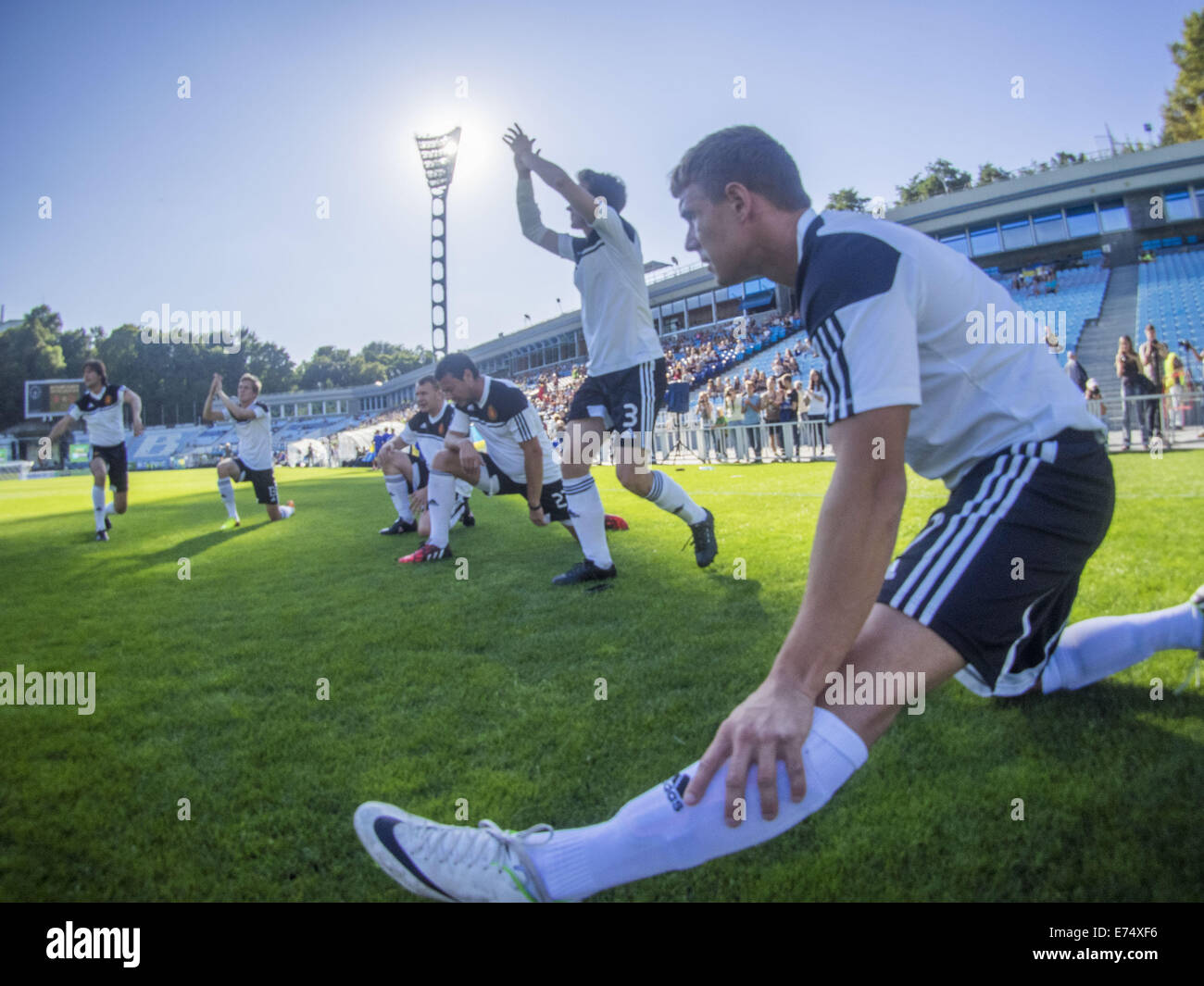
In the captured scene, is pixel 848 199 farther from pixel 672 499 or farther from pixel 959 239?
pixel 672 499

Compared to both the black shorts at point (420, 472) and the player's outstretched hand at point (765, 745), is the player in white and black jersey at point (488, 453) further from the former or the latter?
the player's outstretched hand at point (765, 745)

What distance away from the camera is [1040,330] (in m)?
1.83

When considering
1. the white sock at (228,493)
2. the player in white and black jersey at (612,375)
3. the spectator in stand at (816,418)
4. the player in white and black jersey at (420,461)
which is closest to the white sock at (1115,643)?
the player in white and black jersey at (612,375)

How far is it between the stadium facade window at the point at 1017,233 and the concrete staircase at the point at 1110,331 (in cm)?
470

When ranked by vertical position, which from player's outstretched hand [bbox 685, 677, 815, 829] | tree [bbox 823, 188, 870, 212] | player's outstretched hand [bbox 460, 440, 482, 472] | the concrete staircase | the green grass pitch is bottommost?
the green grass pitch

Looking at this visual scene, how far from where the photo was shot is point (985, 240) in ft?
123

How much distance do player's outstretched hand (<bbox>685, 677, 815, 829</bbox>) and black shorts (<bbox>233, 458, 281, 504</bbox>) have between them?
428 inches

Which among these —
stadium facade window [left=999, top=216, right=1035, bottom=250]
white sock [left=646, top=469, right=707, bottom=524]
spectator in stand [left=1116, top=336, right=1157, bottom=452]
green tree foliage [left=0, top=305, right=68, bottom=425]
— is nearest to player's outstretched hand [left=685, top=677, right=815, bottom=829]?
white sock [left=646, top=469, right=707, bottom=524]

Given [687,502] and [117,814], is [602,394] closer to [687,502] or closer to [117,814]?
[687,502]

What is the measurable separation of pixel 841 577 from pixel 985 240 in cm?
4376

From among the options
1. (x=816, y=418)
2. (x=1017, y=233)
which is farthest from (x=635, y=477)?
(x=1017, y=233)

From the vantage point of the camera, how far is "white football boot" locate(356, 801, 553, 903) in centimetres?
143

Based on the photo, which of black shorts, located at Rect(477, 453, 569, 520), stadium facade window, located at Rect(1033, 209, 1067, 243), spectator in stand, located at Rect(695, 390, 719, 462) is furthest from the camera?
stadium facade window, located at Rect(1033, 209, 1067, 243)

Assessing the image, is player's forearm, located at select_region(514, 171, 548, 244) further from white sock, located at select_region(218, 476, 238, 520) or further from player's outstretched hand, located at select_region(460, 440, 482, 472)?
white sock, located at select_region(218, 476, 238, 520)
